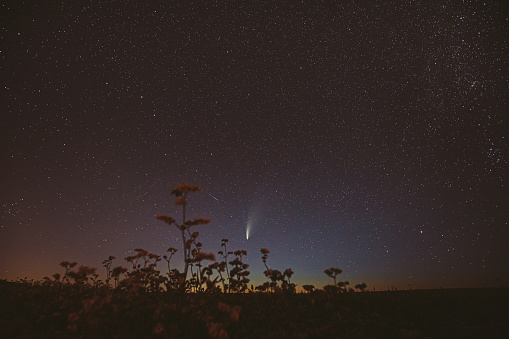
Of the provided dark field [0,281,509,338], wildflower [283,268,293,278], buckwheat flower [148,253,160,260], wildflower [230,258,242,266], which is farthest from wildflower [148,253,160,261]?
wildflower [283,268,293,278]

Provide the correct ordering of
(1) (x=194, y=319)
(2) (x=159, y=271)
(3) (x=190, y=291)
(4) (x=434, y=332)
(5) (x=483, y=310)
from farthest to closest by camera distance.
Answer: (2) (x=159, y=271), (3) (x=190, y=291), (5) (x=483, y=310), (4) (x=434, y=332), (1) (x=194, y=319)

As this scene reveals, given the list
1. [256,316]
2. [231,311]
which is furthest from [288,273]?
[231,311]

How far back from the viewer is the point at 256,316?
6559 mm

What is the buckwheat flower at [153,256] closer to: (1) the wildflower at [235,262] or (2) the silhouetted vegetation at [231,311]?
(2) the silhouetted vegetation at [231,311]

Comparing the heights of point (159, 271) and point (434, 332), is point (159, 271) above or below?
above

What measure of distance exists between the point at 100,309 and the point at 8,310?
3734 millimetres

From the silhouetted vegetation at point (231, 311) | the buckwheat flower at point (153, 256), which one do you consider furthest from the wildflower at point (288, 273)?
the buckwheat flower at point (153, 256)

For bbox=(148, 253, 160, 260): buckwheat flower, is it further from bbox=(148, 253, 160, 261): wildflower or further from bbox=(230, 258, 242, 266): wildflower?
bbox=(230, 258, 242, 266): wildflower

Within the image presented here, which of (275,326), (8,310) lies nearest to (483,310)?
(275,326)

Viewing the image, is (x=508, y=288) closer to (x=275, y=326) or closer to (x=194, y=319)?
(x=275, y=326)

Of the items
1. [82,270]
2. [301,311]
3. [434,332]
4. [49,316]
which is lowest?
[434,332]

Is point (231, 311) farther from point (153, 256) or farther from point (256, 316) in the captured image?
point (153, 256)

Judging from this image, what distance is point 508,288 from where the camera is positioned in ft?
29.8

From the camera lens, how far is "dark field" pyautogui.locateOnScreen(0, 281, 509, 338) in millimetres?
5035
